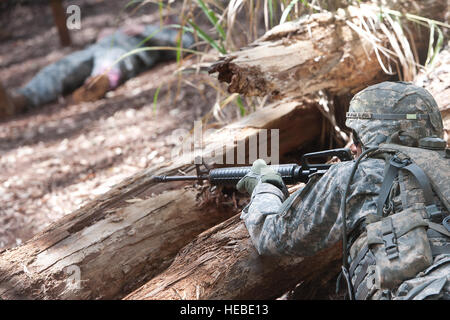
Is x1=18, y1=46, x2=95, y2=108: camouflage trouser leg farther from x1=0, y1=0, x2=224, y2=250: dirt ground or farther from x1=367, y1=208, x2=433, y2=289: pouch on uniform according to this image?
x1=367, y1=208, x2=433, y2=289: pouch on uniform

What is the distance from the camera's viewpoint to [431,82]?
3.69 metres

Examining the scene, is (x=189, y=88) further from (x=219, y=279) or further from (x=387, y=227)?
(x=387, y=227)

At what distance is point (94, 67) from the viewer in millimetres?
7398

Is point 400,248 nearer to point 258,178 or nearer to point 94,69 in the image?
point 258,178

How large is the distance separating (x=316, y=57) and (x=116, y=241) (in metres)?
1.96

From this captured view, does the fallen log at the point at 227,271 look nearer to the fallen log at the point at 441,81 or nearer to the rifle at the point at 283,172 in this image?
the rifle at the point at 283,172

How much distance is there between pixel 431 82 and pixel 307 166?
164 centimetres

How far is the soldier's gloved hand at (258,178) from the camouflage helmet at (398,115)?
1.94 feet

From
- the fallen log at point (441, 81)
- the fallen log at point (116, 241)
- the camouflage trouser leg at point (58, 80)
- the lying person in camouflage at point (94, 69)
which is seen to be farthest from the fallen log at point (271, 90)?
the camouflage trouser leg at point (58, 80)

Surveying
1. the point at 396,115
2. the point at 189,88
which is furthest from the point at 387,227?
the point at 189,88

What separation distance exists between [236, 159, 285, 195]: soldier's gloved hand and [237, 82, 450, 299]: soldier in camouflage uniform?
0.18 meters

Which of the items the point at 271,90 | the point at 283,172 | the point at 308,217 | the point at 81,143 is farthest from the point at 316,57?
the point at 81,143

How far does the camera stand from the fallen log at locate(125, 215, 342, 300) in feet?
7.68

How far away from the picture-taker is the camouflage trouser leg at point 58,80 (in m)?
7.31
